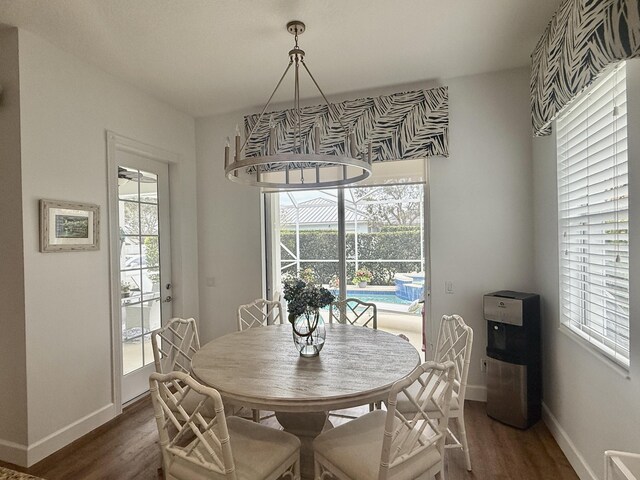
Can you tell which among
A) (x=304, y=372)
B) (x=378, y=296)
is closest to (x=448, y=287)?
(x=378, y=296)

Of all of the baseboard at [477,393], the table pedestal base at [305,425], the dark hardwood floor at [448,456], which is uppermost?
the table pedestal base at [305,425]

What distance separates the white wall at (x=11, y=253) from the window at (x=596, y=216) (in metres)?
3.27

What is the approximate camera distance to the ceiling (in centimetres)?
206

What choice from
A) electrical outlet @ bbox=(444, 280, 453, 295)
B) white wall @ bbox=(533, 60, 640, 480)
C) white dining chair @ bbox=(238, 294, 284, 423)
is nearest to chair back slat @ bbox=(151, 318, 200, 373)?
white dining chair @ bbox=(238, 294, 284, 423)

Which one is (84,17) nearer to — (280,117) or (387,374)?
(280,117)

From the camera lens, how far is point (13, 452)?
225 cm

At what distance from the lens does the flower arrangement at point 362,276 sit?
3.44 m

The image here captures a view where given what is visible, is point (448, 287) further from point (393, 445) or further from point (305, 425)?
point (393, 445)

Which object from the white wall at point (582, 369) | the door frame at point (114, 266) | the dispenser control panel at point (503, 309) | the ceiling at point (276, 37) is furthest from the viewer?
the door frame at point (114, 266)

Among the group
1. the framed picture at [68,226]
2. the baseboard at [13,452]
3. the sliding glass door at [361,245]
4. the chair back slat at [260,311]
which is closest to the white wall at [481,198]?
the sliding glass door at [361,245]

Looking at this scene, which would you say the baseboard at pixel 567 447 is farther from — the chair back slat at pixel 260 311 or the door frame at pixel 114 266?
the door frame at pixel 114 266

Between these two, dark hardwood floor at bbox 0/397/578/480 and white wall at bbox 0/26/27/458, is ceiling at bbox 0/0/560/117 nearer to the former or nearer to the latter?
white wall at bbox 0/26/27/458

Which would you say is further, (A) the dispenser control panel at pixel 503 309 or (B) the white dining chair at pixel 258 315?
(B) the white dining chair at pixel 258 315

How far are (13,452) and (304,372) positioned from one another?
2.02 m
